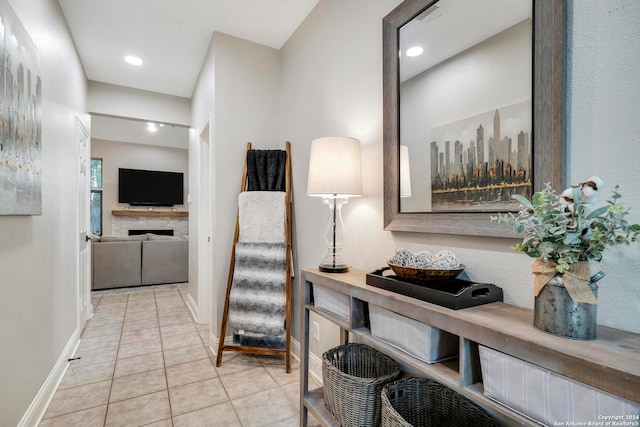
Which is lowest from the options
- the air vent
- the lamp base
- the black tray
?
the lamp base

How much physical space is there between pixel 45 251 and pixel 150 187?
19.5ft

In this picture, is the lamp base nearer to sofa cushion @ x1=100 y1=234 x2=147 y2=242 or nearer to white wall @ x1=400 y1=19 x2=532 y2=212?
white wall @ x1=400 y1=19 x2=532 y2=212

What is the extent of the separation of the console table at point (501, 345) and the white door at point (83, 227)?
9.32 ft

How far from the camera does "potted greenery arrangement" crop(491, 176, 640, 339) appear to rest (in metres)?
0.74

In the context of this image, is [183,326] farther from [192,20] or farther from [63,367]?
[192,20]

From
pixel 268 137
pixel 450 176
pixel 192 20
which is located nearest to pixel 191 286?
pixel 268 137

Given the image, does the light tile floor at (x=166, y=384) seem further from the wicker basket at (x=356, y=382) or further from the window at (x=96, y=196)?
the window at (x=96, y=196)

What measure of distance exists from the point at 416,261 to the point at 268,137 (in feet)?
6.65

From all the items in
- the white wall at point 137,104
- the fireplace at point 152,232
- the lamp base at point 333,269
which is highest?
the white wall at point 137,104

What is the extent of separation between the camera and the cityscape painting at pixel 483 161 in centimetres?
106

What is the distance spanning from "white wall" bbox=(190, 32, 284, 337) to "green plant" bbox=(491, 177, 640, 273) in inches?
89.2

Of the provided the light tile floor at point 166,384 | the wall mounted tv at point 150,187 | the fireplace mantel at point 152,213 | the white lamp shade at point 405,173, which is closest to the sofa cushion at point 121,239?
the light tile floor at point 166,384

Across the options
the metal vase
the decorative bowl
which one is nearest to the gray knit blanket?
the decorative bowl

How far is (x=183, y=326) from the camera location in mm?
3268
